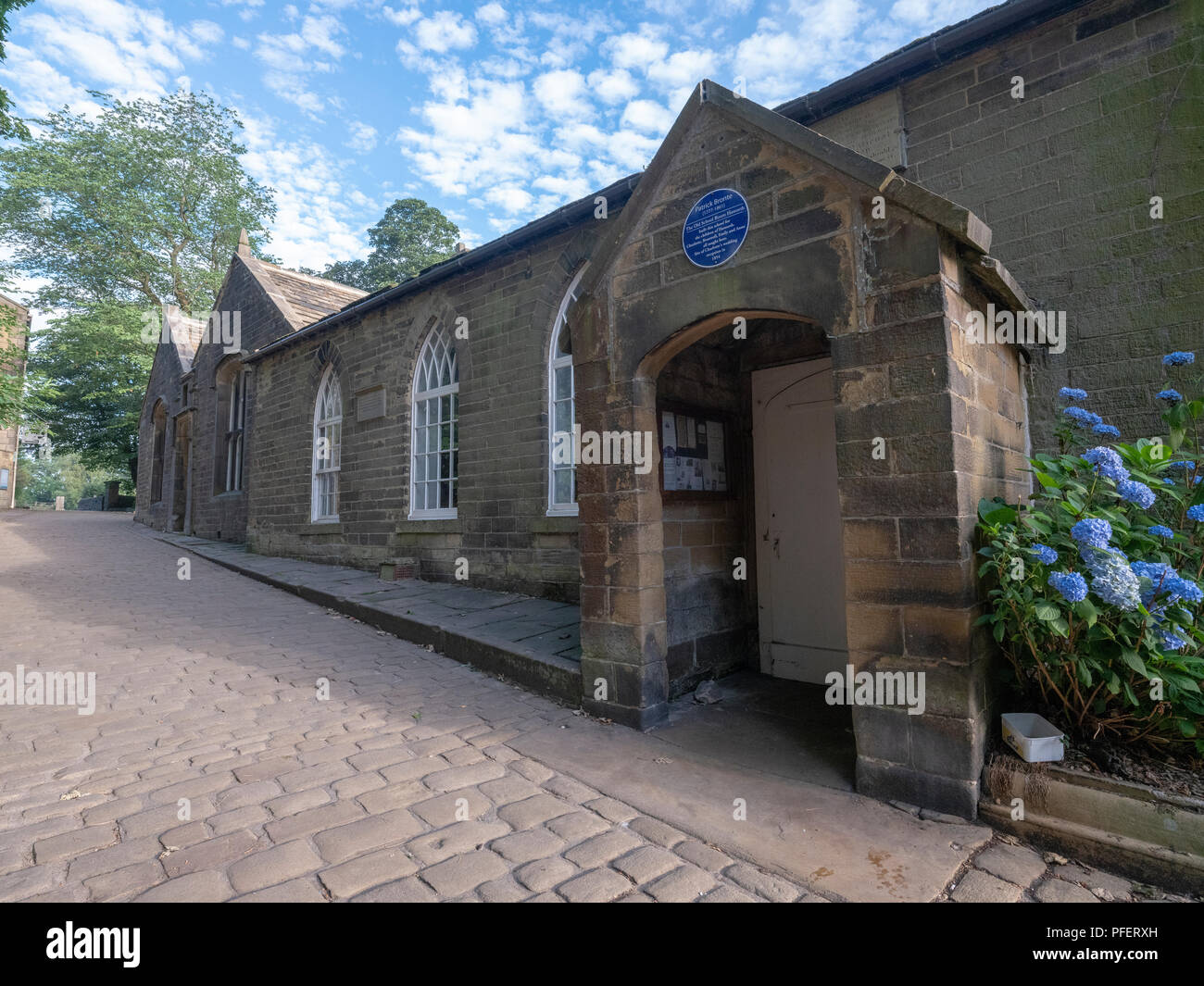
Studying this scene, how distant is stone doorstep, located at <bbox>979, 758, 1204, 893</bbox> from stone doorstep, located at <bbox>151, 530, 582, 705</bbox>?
2.79 m

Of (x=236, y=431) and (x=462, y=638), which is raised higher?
(x=236, y=431)

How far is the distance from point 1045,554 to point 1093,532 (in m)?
0.20

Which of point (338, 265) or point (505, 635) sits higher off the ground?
point (338, 265)

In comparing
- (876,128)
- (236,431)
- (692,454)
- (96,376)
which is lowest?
(692,454)

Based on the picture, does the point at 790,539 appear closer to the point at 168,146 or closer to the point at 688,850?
the point at 688,850

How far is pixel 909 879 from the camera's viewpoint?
252 cm

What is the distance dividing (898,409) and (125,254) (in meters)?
36.1

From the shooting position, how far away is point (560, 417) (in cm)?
802

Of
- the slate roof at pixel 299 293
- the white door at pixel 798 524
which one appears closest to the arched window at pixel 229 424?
the slate roof at pixel 299 293

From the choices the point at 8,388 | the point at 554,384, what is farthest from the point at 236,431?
the point at 554,384

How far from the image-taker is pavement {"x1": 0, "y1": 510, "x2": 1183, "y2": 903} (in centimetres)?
247

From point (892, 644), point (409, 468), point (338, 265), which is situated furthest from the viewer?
point (338, 265)

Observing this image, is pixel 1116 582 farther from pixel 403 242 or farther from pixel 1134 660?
pixel 403 242
